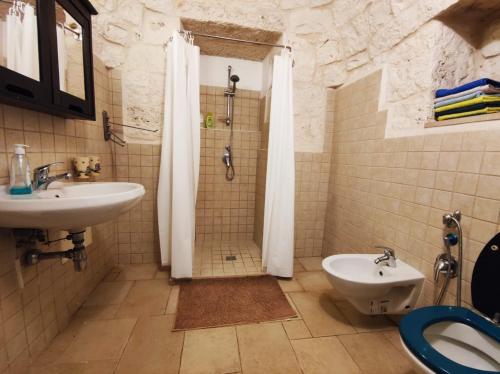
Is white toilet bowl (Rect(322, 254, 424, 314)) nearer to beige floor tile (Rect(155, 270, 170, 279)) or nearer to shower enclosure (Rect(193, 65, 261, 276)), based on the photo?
shower enclosure (Rect(193, 65, 261, 276))

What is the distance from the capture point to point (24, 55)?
39.0 inches

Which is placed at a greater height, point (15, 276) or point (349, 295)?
point (15, 276)

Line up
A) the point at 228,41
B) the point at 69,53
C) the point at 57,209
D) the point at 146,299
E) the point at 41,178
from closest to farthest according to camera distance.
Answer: the point at 57,209
the point at 41,178
the point at 69,53
the point at 146,299
the point at 228,41

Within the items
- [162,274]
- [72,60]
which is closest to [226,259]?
[162,274]

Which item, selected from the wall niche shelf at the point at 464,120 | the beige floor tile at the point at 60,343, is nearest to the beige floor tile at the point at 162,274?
the beige floor tile at the point at 60,343

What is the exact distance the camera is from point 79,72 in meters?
1.41

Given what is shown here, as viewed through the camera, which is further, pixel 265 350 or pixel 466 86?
pixel 265 350

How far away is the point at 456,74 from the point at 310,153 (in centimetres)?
113

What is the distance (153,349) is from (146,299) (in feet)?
1.54

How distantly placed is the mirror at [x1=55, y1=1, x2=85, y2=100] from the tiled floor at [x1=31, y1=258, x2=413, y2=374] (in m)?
1.38

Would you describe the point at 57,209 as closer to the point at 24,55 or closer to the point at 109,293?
the point at 24,55

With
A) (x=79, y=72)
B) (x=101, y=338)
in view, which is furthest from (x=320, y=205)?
(x=79, y=72)

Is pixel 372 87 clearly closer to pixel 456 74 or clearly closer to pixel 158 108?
pixel 456 74

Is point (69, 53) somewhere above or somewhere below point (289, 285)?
above
